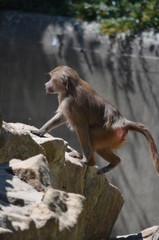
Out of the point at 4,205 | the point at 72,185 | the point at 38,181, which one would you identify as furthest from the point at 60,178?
the point at 4,205

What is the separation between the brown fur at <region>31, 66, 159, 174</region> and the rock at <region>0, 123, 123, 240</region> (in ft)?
0.89

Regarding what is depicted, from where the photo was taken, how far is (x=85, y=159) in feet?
23.9

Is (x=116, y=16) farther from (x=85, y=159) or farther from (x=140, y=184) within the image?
(x=85, y=159)

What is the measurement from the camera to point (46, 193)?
15.8ft

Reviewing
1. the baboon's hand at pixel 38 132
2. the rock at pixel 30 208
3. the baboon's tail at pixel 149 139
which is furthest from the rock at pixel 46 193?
the baboon's tail at pixel 149 139

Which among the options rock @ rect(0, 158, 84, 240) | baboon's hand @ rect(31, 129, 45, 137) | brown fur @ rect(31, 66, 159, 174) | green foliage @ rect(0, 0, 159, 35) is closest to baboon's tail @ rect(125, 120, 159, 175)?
brown fur @ rect(31, 66, 159, 174)

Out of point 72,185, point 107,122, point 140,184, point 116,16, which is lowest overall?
point 140,184

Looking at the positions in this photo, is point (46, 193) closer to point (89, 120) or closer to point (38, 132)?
point (38, 132)

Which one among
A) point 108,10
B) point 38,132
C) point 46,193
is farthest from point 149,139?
point 108,10

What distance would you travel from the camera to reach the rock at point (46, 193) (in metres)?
4.46

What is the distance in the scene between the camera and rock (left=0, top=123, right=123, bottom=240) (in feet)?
14.6

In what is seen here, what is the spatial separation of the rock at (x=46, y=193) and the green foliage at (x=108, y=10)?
11.4 feet

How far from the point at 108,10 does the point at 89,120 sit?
363 centimetres

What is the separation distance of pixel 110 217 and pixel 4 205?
3117 millimetres
